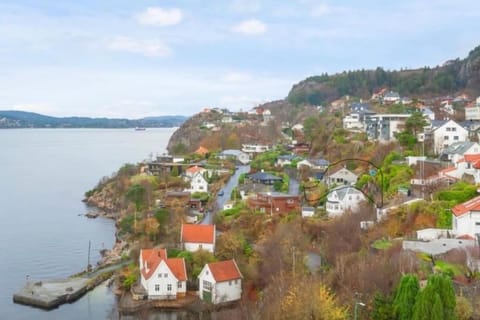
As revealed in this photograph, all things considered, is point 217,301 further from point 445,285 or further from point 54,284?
point 445,285

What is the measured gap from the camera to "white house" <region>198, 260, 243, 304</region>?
1620 cm

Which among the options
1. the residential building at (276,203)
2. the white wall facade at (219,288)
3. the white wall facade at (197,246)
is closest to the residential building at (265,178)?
the residential building at (276,203)

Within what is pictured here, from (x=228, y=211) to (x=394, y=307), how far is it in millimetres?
14124

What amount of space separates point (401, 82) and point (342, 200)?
43011 millimetres

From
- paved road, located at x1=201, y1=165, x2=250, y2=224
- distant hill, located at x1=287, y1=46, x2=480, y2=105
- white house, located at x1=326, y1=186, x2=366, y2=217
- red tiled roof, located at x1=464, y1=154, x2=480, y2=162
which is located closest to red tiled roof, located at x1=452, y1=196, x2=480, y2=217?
red tiled roof, located at x1=464, y1=154, x2=480, y2=162

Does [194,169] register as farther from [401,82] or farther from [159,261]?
[401,82]

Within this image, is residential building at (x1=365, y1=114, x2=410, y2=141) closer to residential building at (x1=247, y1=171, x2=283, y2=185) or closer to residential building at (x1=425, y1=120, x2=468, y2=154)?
residential building at (x1=425, y1=120, x2=468, y2=154)

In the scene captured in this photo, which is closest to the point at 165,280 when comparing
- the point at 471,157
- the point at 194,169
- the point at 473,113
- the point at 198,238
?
the point at 198,238

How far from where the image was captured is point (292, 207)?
23.1 m

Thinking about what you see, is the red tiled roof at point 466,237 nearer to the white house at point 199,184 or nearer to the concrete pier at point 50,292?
the concrete pier at point 50,292

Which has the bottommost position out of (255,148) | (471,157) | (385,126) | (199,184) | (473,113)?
(199,184)

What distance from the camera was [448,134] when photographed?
83.2 feet

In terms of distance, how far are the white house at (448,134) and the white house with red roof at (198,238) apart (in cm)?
1169

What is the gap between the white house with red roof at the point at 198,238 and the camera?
1881cm
